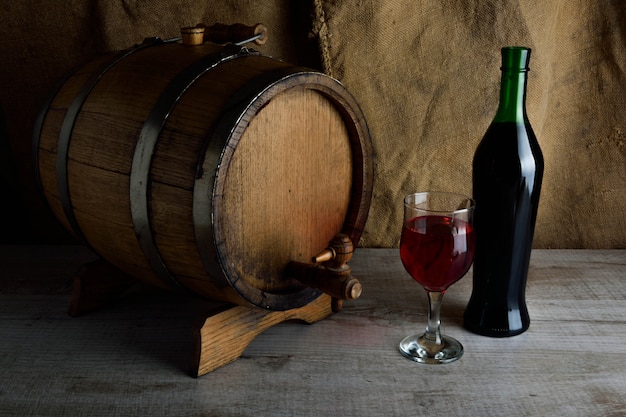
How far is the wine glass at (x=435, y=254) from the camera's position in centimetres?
120

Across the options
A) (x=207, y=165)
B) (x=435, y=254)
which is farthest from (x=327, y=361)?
(x=207, y=165)

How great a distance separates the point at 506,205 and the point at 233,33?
2.01 feet

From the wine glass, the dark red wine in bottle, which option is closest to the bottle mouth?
the dark red wine in bottle

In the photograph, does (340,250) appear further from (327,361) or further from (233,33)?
(233,33)

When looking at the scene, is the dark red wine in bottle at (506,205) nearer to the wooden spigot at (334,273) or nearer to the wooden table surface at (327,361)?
the wooden table surface at (327,361)

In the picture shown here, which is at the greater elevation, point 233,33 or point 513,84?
point 233,33

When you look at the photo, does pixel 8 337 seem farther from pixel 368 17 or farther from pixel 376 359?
pixel 368 17

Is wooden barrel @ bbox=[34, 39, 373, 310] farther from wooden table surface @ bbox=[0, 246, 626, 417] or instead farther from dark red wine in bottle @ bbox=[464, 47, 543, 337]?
dark red wine in bottle @ bbox=[464, 47, 543, 337]

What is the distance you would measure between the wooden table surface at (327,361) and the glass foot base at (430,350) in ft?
0.05

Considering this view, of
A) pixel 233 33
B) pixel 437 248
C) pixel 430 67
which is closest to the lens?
pixel 437 248

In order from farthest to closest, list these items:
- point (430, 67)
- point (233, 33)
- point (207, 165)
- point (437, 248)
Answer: point (430, 67) → point (233, 33) → point (437, 248) → point (207, 165)

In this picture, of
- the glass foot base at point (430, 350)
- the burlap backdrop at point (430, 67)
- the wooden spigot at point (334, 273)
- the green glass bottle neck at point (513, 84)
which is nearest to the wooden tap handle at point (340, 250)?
the wooden spigot at point (334, 273)

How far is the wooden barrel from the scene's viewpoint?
1133 millimetres

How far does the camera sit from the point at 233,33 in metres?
1.37
